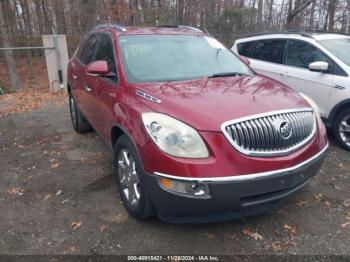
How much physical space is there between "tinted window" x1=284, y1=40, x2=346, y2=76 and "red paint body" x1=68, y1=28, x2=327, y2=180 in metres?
2.03

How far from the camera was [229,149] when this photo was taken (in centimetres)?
264

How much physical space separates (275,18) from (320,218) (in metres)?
21.4

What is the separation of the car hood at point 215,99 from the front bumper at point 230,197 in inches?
18.1

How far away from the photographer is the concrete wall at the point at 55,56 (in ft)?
34.4

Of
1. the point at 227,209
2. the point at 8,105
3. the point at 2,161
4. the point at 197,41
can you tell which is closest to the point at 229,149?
the point at 227,209

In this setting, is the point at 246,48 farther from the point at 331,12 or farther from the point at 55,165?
the point at 331,12

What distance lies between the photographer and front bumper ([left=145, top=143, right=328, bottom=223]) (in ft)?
8.63

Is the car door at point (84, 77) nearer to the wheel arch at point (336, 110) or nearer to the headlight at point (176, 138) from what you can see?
the headlight at point (176, 138)

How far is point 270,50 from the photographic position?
6.59 meters

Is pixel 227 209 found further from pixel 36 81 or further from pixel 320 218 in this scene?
pixel 36 81

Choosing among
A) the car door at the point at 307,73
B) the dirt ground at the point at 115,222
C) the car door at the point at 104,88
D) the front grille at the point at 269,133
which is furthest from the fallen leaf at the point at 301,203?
the car door at the point at 307,73

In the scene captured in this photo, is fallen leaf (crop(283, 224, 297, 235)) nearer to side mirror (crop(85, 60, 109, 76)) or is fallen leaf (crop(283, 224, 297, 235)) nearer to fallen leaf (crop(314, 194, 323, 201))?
fallen leaf (crop(314, 194, 323, 201))

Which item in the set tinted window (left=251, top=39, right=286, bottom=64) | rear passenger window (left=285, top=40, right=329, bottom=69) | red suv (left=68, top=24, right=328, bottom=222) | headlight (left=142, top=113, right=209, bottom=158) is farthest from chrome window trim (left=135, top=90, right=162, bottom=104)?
tinted window (left=251, top=39, right=286, bottom=64)

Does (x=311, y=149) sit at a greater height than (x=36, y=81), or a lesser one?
greater
